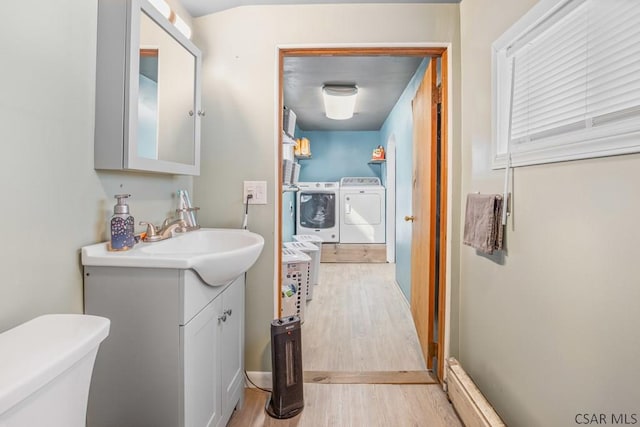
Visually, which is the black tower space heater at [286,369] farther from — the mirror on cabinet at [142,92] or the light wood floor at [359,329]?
the mirror on cabinet at [142,92]

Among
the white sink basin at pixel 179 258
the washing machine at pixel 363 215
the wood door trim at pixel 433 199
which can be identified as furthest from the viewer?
the washing machine at pixel 363 215

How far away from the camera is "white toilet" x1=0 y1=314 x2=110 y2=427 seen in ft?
1.93

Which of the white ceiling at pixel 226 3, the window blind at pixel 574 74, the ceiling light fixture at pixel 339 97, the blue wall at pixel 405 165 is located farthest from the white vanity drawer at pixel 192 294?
the ceiling light fixture at pixel 339 97

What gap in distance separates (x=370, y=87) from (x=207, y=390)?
3.17 meters

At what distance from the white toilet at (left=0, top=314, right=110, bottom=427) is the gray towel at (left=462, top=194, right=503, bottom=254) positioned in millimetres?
1345

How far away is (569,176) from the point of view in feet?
3.26

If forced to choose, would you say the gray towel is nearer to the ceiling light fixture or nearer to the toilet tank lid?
the toilet tank lid

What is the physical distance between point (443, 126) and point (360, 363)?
1536 millimetres

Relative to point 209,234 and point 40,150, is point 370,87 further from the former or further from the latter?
point 40,150

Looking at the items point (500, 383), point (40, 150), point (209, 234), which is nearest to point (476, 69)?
point (500, 383)

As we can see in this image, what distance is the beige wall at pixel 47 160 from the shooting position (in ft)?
2.85

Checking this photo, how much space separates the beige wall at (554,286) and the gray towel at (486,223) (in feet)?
0.17

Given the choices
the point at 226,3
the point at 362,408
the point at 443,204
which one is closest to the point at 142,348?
the point at 362,408

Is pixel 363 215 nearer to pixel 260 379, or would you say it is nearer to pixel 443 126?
pixel 443 126
